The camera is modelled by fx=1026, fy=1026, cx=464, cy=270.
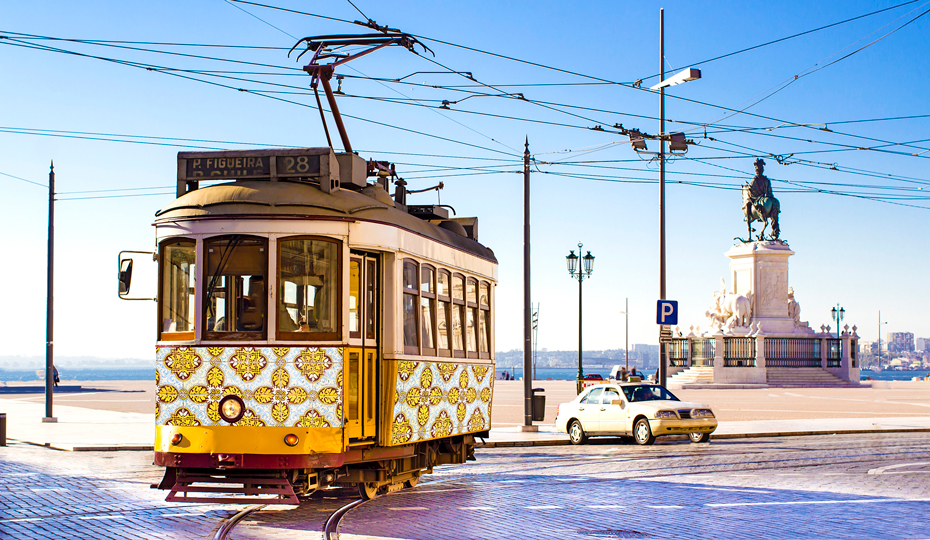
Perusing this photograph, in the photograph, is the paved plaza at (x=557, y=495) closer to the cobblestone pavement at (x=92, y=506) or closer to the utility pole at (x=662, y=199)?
the cobblestone pavement at (x=92, y=506)

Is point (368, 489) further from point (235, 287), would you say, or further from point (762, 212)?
point (762, 212)

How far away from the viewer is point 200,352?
9.84 meters

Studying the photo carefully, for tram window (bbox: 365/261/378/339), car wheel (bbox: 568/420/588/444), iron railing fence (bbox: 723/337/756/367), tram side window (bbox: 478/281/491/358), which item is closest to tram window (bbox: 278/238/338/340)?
tram window (bbox: 365/261/378/339)

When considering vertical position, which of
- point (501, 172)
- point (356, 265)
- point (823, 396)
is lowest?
point (823, 396)

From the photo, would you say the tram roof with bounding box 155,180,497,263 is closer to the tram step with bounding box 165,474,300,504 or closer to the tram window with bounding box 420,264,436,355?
the tram window with bounding box 420,264,436,355

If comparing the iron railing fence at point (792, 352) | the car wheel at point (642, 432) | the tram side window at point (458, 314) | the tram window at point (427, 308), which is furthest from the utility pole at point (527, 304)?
the iron railing fence at point (792, 352)

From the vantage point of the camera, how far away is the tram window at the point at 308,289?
9.96 meters

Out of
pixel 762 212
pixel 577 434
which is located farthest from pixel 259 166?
pixel 762 212

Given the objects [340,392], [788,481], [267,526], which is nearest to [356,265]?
[340,392]

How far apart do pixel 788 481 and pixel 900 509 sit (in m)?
2.88

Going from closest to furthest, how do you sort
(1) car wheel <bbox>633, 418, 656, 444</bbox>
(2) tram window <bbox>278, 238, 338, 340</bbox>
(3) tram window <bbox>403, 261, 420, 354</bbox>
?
(2) tram window <bbox>278, 238, 338, 340</bbox>, (3) tram window <bbox>403, 261, 420, 354</bbox>, (1) car wheel <bbox>633, 418, 656, 444</bbox>

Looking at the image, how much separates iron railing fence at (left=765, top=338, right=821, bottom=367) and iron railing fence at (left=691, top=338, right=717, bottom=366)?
10.1 ft

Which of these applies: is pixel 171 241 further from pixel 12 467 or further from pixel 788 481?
pixel 788 481

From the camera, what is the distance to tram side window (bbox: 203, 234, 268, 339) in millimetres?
9883
